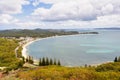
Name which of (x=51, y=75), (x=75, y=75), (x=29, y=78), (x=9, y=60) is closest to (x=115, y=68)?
(x=75, y=75)

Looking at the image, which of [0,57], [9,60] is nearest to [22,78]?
[9,60]

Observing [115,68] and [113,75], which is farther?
[115,68]

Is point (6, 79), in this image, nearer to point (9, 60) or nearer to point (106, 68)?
point (106, 68)

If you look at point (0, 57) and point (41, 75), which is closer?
point (41, 75)

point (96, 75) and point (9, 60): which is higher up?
point (96, 75)

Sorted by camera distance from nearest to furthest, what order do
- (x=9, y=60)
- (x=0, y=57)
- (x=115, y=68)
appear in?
(x=115, y=68) < (x=9, y=60) < (x=0, y=57)

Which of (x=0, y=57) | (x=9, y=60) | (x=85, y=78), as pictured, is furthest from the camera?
(x=0, y=57)

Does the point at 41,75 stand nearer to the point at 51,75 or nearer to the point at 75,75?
the point at 51,75

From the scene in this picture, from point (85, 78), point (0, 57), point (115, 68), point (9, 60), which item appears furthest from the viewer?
point (0, 57)

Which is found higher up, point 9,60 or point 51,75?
point 51,75
